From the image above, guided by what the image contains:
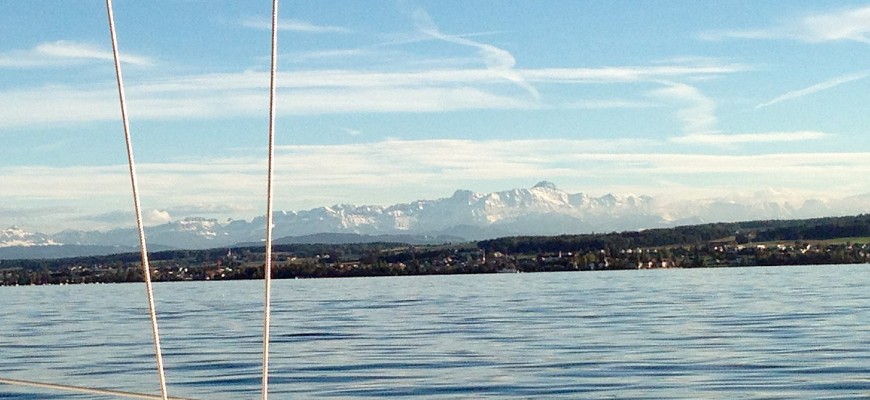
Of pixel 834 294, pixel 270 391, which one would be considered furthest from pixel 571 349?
pixel 834 294

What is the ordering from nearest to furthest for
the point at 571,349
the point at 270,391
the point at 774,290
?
the point at 270,391 → the point at 571,349 → the point at 774,290

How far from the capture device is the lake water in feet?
93.1

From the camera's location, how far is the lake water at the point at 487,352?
93.1 ft

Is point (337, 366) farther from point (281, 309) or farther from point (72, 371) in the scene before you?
point (281, 309)

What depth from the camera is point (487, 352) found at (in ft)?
125

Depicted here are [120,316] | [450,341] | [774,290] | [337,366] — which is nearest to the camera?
[337,366]

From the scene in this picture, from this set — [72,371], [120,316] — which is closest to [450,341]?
[72,371]

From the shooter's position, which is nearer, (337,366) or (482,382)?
(482,382)

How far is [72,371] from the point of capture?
3534cm

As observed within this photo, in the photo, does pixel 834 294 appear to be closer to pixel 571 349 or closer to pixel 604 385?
pixel 571 349

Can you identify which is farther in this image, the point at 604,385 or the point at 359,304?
the point at 359,304

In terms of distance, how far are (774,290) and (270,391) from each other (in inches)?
2357

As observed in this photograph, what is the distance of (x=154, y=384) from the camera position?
31297 millimetres

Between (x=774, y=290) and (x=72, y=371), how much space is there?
2268 inches
